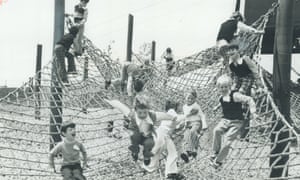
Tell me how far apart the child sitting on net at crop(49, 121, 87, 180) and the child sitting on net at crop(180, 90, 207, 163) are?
5.60 feet

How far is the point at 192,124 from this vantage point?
619 centimetres

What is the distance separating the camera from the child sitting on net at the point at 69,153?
4.53m

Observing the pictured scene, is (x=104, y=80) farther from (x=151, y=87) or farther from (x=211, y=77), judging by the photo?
(x=211, y=77)

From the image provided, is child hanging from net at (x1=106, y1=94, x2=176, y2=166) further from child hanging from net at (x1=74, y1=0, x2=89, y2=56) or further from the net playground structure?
child hanging from net at (x1=74, y1=0, x2=89, y2=56)

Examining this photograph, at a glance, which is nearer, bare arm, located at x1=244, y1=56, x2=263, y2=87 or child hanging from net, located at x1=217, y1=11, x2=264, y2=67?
bare arm, located at x1=244, y1=56, x2=263, y2=87

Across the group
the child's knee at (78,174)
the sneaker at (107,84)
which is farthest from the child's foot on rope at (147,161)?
the sneaker at (107,84)

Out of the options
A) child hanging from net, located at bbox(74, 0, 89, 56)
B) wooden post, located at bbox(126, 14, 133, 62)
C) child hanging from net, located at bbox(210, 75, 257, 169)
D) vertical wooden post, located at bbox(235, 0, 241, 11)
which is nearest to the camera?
child hanging from net, located at bbox(210, 75, 257, 169)

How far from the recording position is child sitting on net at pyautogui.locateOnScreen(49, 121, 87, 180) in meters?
4.53

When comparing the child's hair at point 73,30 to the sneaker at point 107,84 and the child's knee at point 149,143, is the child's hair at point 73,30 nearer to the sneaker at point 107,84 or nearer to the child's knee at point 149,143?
the sneaker at point 107,84

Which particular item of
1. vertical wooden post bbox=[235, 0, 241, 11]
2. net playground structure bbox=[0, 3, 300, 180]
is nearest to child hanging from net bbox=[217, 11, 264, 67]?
net playground structure bbox=[0, 3, 300, 180]

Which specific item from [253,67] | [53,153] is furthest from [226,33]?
[53,153]

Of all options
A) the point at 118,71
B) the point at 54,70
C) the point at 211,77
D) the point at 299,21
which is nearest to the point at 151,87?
the point at 118,71

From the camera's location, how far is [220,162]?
5.04 metres

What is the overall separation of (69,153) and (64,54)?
7.82ft
